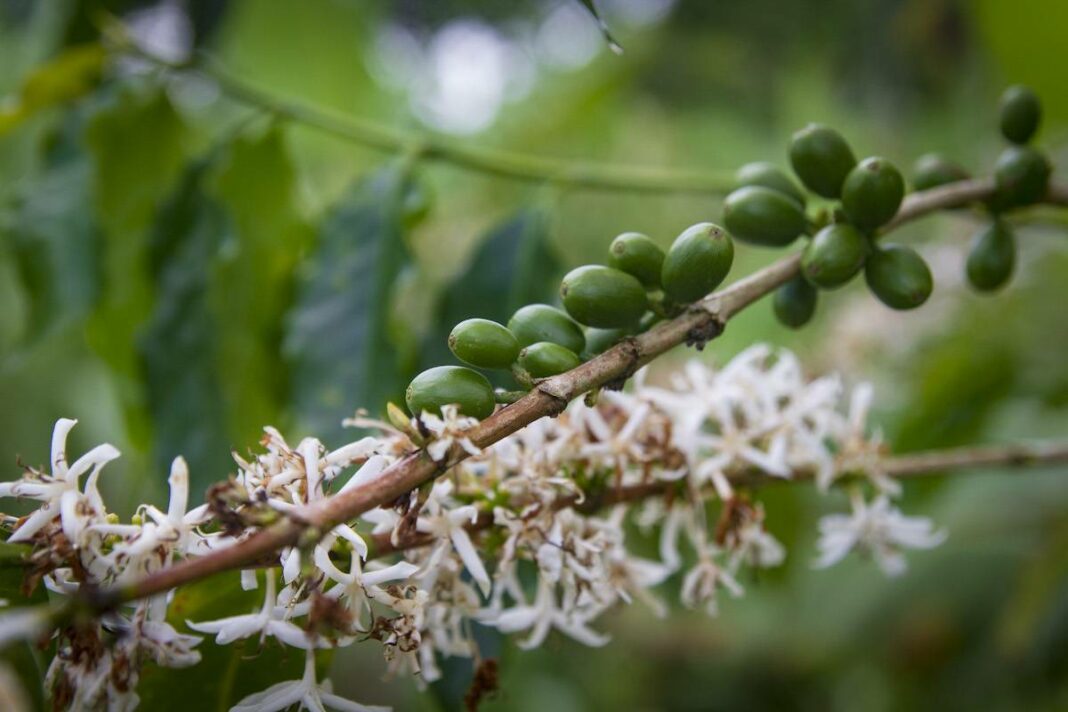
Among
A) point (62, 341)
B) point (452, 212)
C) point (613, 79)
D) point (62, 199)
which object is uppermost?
point (613, 79)

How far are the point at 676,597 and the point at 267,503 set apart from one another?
159 cm

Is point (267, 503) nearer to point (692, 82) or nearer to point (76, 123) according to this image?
point (76, 123)

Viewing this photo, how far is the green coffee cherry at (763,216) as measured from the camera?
869mm

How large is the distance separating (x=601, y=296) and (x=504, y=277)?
604 mm

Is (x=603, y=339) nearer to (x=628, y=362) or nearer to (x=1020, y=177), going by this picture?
(x=628, y=362)

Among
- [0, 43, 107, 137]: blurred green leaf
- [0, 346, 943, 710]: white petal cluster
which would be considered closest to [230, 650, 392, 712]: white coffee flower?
[0, 346, 943, 710]: white petal cluster

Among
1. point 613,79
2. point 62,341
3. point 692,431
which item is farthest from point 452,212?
point 692,431

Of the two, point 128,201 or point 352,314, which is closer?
point 352,314

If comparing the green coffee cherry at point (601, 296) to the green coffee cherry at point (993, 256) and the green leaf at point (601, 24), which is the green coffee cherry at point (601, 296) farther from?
the green coffee cherry at point (993, 256)

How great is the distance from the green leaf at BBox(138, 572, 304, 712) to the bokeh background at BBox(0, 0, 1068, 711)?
11 millimetres

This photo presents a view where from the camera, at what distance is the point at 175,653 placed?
2.27ft

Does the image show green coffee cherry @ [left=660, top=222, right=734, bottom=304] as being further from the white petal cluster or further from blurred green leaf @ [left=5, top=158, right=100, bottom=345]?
blurred green leaf @ [left=5, top=158, right=100, bottom=345]

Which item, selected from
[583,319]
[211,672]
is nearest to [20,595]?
[211,672]

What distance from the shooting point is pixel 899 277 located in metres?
0.83
